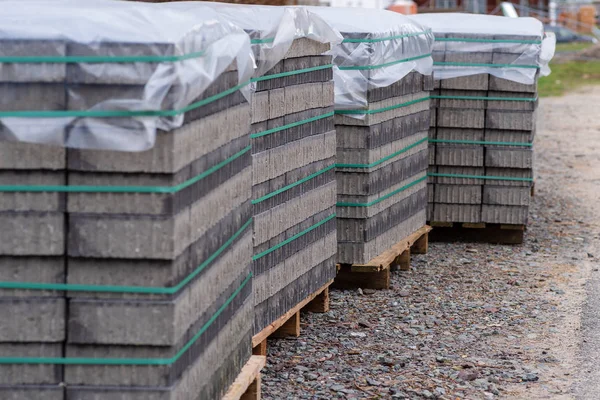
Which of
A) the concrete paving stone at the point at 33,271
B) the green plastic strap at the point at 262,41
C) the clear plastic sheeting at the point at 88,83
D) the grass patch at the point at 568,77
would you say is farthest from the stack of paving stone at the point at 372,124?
the grass patch at the point at 568,77

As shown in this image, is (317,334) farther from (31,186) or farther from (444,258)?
(31,186)

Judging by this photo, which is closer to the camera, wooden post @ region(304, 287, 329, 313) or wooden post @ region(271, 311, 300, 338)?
wooden post @ region(271, 311, 300, 338)

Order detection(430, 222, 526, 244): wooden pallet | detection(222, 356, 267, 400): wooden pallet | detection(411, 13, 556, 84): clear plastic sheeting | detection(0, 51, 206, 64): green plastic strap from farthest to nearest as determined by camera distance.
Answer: detection(430, 222, 526, 244): wooden pallet
detection(411, 13, 556, 84): clear plastic sheeting
detection(222, 356, 267, 400): wooden pallet
detection(0, 51, 206, 64): green plastic strap

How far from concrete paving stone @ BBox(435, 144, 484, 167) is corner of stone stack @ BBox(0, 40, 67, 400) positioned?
20.2 feet

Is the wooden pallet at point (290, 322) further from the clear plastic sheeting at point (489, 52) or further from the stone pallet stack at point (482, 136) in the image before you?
the clear plastic sheeting at point (489, 52)

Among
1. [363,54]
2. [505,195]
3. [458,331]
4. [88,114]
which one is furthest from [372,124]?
[88,114]

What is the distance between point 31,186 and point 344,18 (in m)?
4.36

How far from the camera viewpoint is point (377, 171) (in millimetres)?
7426

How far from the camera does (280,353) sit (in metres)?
6.17

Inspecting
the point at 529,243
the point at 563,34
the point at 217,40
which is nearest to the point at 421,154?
the point at 529,243

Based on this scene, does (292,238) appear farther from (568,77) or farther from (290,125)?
(568,77)

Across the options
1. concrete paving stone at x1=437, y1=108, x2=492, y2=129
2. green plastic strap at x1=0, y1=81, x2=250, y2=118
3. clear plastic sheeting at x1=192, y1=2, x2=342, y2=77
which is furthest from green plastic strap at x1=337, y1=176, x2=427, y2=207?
green plastic strap at x1=0, y1=81, x2=250, y2=118

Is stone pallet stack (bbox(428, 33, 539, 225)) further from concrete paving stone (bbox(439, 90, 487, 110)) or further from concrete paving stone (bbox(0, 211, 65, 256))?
concrete paving stone (bbox(0, 211, 65, 256))

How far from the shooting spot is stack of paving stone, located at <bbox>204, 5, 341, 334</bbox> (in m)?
5.50
